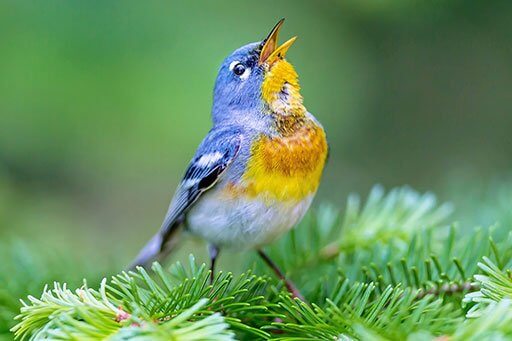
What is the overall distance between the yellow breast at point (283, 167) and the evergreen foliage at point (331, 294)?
0.21m

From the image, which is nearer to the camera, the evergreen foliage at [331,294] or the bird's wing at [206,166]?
the evergreen foliage at [331,294]

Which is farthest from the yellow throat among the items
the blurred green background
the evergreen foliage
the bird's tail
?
the bird's tail

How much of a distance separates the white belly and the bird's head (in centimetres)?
45

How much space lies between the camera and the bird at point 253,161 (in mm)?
2756

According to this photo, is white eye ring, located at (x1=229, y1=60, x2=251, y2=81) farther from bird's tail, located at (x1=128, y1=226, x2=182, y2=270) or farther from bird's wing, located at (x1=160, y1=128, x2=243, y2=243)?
bird's tail, located at (x1=128, y1=226, x2=182, y2=270)

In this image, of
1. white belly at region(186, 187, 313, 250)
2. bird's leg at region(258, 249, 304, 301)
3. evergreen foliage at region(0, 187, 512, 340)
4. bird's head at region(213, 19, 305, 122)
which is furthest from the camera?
bird's head at region(213, 19, 305, 122)

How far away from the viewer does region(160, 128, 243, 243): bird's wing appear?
2838 mm

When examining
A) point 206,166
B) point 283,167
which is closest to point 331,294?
point 283,167

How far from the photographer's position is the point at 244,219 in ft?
9.13

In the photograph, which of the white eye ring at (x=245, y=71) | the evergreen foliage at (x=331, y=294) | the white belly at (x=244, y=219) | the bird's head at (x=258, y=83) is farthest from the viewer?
the white eye ring at (x=245, y=71)

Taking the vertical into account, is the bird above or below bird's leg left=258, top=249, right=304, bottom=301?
above

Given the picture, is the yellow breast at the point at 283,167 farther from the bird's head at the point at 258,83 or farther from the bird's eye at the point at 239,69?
the bird's eye at the point at 239,69

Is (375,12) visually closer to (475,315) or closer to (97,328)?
(475,315)

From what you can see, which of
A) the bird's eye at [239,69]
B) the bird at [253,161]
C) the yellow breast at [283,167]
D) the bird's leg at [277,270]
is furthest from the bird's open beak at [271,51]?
the bird's leg at [277,270]
